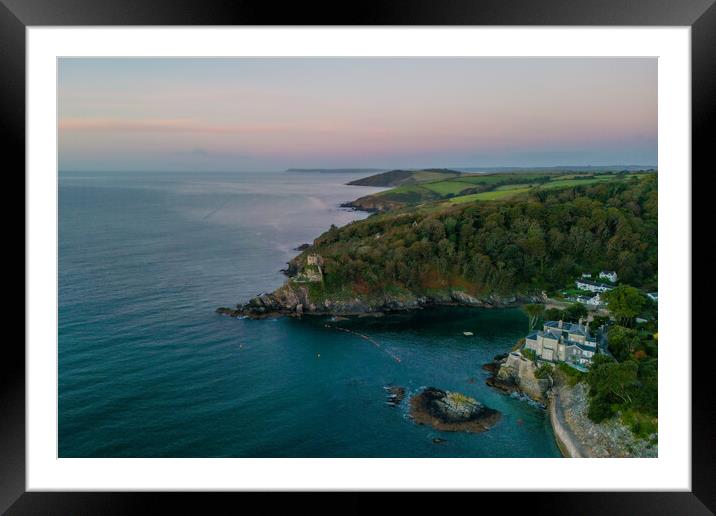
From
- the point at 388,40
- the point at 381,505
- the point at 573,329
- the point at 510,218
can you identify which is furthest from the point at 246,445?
the point at 510,218

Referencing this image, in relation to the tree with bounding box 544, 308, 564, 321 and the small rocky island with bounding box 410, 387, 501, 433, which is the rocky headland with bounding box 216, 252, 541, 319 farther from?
the small rocky island with bounding box 410, 387, 501, 433

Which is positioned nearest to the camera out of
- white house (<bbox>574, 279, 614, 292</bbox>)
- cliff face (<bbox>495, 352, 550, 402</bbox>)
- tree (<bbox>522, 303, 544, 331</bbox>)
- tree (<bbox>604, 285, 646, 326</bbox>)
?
cliff face (<bbox>495, 352, 550, 402</bbox>)

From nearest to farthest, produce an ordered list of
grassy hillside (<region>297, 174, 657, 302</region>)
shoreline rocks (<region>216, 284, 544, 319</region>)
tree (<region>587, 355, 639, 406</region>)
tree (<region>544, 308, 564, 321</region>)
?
1. tree (<region>587, 355, 639, 406</region>)
2. tree (<region>544, 308, 564, 321</region>)
3. shoreline rocks (<region>216, 284, 544, 319</region>)
4. grassy hillside (<region>297, 174, 657, 302</region>)

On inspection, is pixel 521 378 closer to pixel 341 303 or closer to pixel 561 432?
pixel 561 432

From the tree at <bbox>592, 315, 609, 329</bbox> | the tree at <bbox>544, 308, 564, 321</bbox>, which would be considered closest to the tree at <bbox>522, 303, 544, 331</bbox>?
the tree at <bbox>544, 308, 564, 321</bbox>

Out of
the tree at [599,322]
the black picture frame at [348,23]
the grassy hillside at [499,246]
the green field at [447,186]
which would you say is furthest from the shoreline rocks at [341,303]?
the black picture frame at [348,23]

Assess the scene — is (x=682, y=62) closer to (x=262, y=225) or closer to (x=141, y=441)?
(x=141, y=441)
